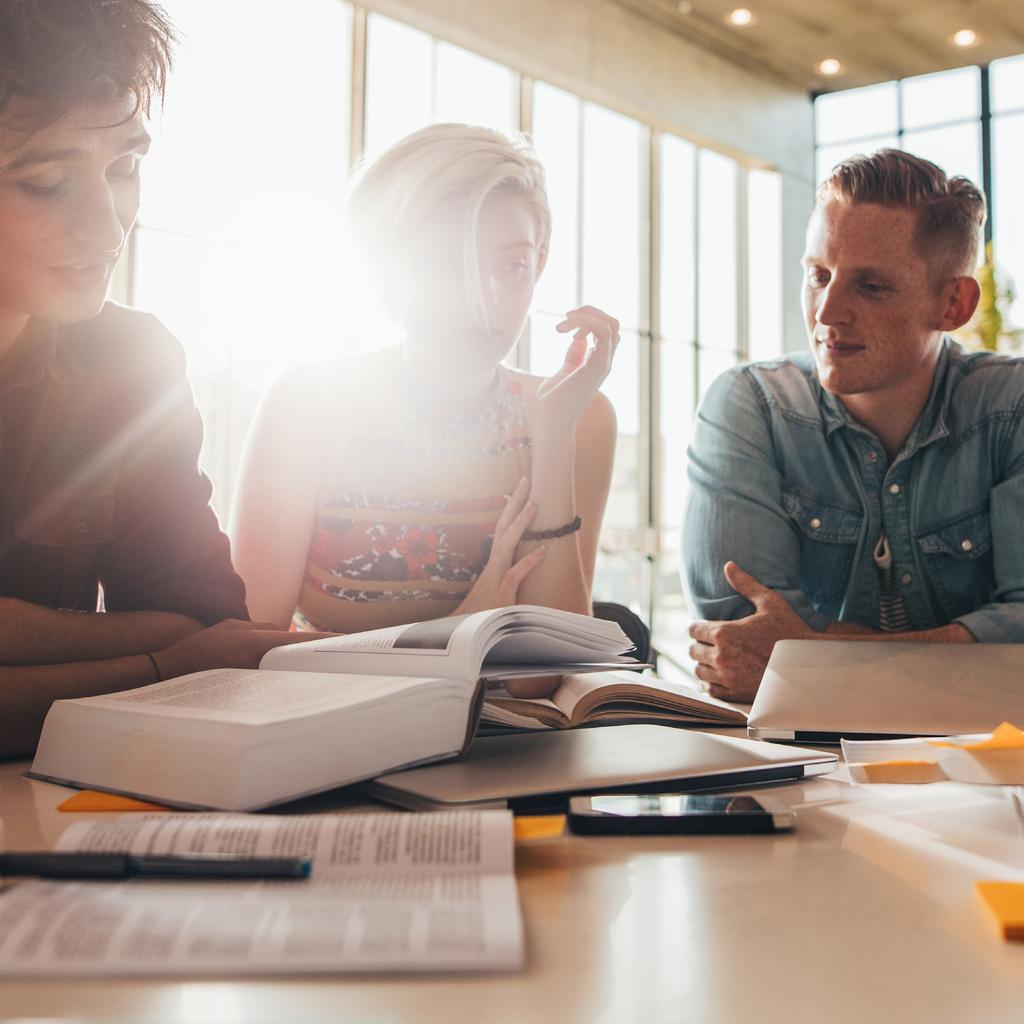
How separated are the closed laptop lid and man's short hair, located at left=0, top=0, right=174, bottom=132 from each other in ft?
2.66

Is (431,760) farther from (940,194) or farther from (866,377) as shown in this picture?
(940,194)

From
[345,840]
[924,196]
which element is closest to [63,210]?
[345,840]

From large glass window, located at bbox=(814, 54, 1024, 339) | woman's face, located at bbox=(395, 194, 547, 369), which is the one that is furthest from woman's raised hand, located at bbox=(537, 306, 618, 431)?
large glass window, located at bbox=(814, 54, 1024, 339)

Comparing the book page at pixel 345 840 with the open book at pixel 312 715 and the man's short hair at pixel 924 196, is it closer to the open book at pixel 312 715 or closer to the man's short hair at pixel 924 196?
the open book at pixel 312 715

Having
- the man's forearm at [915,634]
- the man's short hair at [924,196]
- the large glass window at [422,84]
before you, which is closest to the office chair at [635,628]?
the man's forearm at [915,634]

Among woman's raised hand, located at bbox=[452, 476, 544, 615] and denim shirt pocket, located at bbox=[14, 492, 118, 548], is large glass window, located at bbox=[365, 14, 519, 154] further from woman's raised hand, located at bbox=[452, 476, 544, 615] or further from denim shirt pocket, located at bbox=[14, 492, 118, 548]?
denim shirt pocket, located at bbox=[14, 492, 118, 548]

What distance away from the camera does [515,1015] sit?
438 millimetres

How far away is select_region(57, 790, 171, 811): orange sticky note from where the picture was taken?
0.79 meters

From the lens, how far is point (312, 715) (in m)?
0.76

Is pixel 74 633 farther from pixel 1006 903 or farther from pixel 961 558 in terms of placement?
pixel 961 558

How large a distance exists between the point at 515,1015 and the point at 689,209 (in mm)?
9246

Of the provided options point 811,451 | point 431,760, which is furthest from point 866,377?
point 431,760

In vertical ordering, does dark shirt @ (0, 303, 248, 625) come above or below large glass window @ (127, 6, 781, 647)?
below

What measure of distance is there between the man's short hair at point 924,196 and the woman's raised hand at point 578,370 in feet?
1.65
